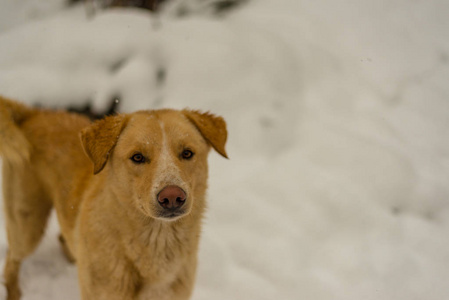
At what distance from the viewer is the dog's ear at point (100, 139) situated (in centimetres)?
223

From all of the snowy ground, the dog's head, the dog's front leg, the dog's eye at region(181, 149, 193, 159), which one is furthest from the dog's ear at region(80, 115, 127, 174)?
the snowy ground

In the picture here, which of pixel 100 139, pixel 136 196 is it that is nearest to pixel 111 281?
pixel 136 196

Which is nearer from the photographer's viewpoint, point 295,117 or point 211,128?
point 211,128

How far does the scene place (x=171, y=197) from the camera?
1.97 metres

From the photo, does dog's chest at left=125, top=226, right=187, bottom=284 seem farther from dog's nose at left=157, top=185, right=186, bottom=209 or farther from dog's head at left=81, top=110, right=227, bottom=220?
dog's nose at left=157, top=185, right=186, bottom=209

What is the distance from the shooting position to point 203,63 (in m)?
5.11

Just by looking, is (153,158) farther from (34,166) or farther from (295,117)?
(295,117)

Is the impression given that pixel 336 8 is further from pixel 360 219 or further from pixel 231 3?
pixel 360 219

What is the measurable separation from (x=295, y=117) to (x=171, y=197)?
10.1 feet

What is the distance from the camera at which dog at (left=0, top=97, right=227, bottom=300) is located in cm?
213

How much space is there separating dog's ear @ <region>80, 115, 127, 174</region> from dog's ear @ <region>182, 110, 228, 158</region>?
464 millimetres

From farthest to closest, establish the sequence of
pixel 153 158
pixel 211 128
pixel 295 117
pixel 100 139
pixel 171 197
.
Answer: pixel 295 117, pixel 211 128, pixel 100 139, pixel 153 158, pixel 171 197

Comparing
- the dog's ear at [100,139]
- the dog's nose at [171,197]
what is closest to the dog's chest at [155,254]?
the dog's nose at [171,197]

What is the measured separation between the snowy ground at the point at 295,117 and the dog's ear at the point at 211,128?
144 centimetres
